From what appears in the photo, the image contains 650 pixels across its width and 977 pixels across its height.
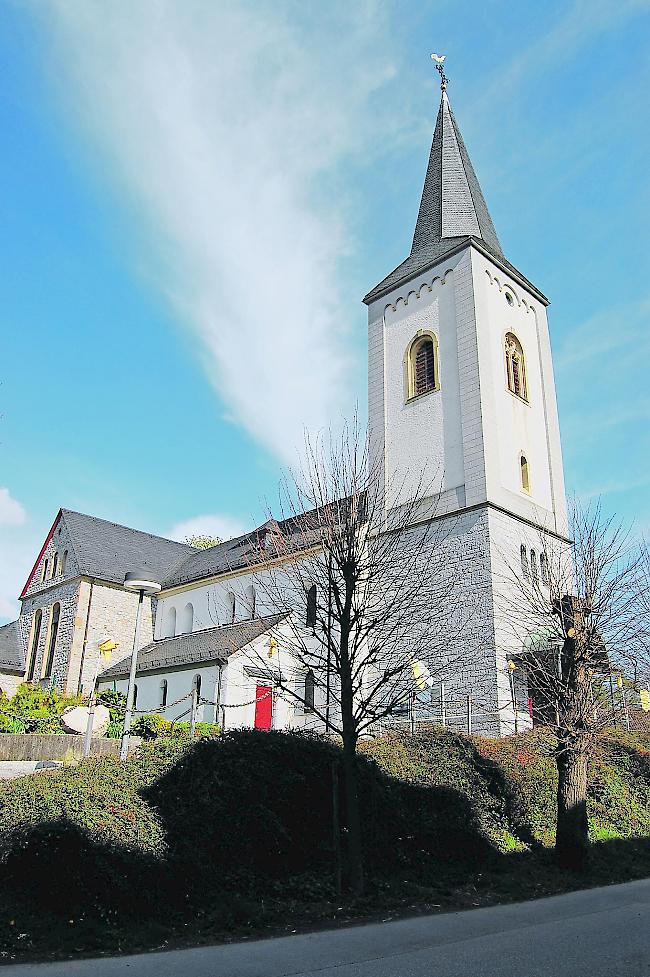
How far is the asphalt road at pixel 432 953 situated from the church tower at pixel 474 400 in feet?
41.7

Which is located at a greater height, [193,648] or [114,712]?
[193,648]

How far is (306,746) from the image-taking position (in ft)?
39.6

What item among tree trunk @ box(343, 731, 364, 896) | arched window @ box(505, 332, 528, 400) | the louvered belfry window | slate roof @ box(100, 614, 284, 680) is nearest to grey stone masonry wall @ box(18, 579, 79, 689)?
slate roof @ box(100, 614, 284, 680)

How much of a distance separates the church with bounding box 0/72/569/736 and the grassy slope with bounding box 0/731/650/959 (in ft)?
22.6

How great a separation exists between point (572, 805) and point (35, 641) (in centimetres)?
2922

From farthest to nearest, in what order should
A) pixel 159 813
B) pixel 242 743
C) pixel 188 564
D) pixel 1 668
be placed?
pixel 188 564 < pixel 1 668 < pixel 242 743 < pixel 159 813

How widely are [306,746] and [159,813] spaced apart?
2925mm

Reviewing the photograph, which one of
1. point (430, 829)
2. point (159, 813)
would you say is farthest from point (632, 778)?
point (159, 813)

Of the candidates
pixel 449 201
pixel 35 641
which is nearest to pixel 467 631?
pixel 449 201

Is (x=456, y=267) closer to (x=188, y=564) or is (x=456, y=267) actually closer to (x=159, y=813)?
(x=188, y=564)

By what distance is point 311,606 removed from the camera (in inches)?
519

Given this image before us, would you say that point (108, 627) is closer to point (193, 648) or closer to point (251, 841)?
point (193, 648)

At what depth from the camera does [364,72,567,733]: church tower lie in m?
23.9

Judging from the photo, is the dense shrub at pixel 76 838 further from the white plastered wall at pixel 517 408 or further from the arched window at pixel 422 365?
the arched window at pixel 422 365
